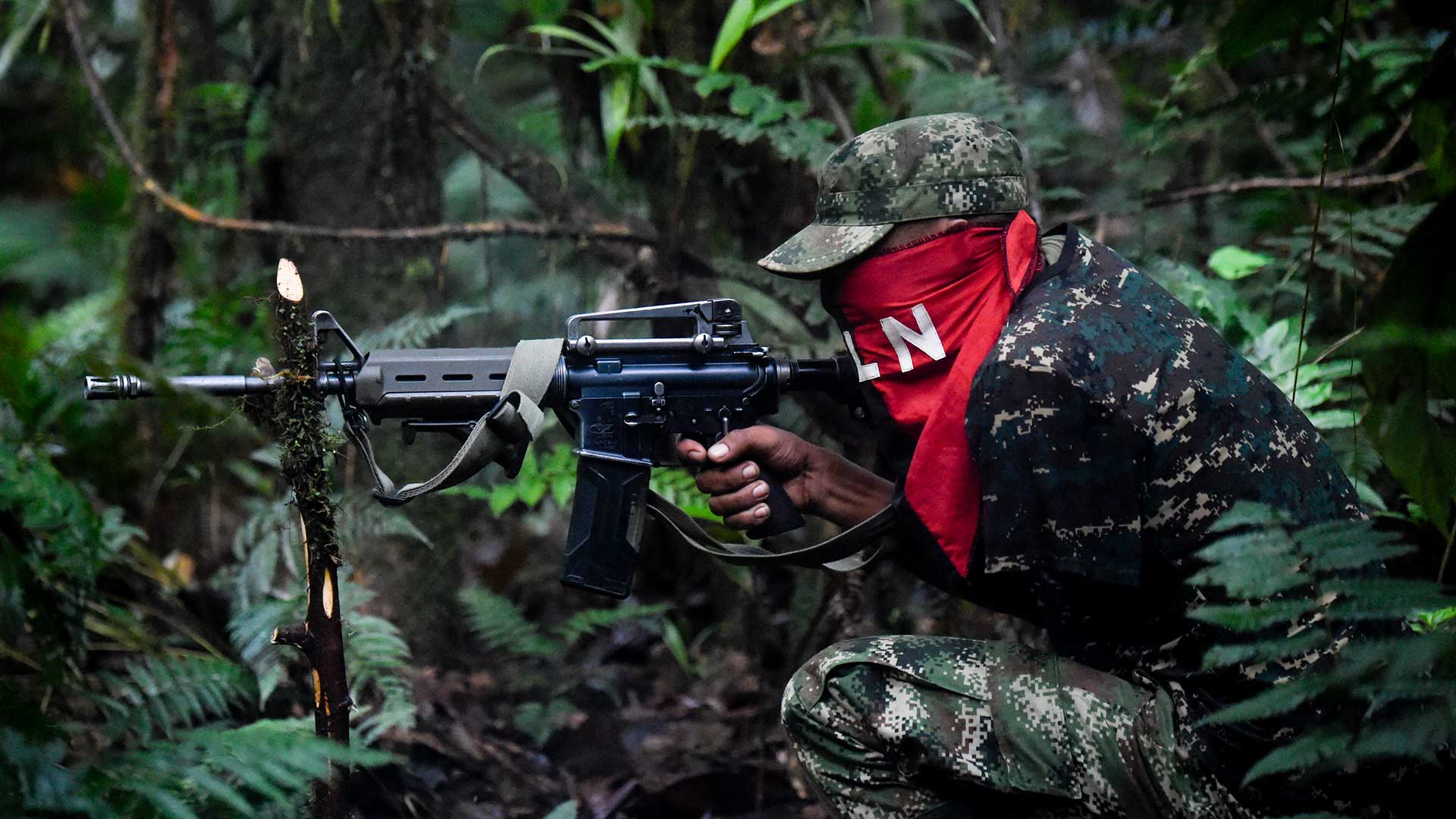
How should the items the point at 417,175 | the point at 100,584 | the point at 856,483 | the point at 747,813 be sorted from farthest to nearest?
the point at 417,175 < the point at 100,584 < the point at 747,813 < the point at 856,483

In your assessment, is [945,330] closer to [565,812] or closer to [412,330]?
[565,812]

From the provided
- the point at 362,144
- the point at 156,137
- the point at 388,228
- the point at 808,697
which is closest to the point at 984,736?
the point at 808,697

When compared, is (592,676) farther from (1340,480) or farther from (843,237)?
(1340,480)

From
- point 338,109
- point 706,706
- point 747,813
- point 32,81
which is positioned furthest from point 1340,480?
point 32,81

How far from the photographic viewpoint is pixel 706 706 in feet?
15.4

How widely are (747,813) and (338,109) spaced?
10.4ft

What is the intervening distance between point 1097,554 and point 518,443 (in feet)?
4.82

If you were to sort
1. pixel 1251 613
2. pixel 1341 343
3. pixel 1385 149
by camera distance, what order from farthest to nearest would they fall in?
pixel 1385 149 → pixel 1341 343 → pixel 1251 613

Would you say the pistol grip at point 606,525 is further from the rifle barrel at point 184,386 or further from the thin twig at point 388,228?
the thin twig at point 388,228

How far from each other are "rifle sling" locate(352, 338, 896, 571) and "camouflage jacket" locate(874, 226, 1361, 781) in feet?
1.68

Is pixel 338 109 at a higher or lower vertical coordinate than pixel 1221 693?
higher

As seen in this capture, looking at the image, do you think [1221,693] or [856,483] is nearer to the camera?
[1221,693]

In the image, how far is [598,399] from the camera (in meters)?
3.22

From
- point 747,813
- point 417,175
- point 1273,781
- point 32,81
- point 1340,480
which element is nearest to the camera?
point 1273,781
